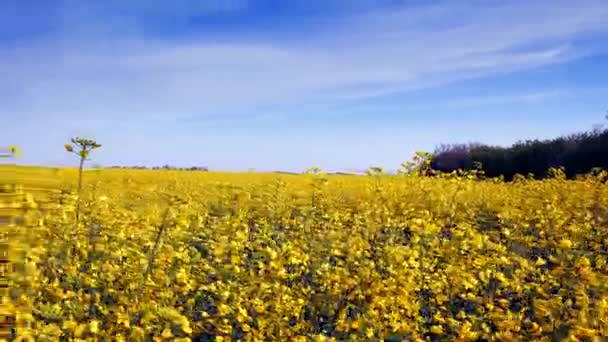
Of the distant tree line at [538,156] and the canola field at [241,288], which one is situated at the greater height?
the distant tree line at [538,156]

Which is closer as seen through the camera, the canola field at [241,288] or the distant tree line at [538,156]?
the canola field at [241,288]

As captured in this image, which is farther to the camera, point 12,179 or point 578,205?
point 578,205

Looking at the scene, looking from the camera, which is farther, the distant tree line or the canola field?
the distant tree line

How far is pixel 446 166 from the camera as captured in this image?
25156mm

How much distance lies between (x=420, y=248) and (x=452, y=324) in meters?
1.14

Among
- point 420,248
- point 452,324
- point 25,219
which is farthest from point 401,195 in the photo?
point 25,219

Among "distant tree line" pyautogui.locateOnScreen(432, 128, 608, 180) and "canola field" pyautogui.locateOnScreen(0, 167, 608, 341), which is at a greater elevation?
"distant tree line" pyautogui.locateOnScreen(432, 128, 608, 180)

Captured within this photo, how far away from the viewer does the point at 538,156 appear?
20.4 meters

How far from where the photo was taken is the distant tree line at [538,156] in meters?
18.2

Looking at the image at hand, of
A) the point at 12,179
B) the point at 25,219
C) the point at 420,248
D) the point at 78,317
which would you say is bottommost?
the point at 78,317

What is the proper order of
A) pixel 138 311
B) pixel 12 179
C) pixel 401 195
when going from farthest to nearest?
pixel 401 195
pixel 138 311
pixel 12 179

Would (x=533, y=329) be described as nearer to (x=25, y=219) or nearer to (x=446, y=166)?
(x=25, y=219)

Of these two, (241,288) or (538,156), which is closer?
(241,288)

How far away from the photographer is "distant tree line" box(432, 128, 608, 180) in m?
18.2
